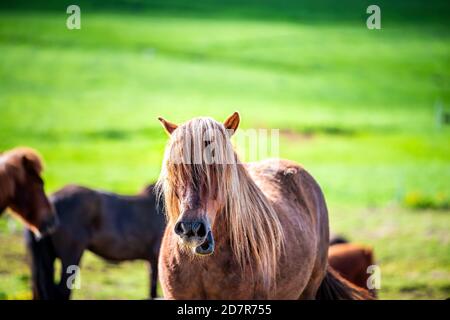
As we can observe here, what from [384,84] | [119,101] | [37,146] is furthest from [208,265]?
[384,84]

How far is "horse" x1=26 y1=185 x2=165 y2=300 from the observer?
9188 millimetres

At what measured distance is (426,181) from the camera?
2120 centimetres

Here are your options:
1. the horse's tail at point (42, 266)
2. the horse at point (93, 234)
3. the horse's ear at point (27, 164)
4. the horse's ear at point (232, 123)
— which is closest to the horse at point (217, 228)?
the horse's ear at point (232, 123)

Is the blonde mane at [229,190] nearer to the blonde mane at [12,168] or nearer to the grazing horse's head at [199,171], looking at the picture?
the grazing horse's head at [199,171]

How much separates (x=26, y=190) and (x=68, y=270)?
1.36 m

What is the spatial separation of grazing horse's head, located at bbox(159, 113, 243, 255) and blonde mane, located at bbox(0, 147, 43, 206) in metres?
3.97

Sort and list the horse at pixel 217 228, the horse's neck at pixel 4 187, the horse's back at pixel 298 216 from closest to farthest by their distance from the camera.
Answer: the horse at pixel 217 228 < the horse's back at pixel 298 216 < the horse's neck at pixel 4 187

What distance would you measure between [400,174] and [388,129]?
7.72m

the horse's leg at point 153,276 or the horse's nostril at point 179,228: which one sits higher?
the horse's nostril at point 179,228

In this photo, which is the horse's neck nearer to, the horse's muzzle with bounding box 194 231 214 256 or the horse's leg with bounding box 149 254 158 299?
the horse's leg with bounding box 149 254 158 299

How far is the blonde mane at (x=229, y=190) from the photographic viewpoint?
4.56 metres

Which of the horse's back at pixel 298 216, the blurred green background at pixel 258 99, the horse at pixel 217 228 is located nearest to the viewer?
the horse at pixel 217 228

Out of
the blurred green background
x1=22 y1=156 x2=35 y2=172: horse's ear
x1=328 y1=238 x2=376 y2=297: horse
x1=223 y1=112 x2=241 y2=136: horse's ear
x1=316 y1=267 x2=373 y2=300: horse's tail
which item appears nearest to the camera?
x1=223 y1=112 x2=241 y2=136: horse's ear

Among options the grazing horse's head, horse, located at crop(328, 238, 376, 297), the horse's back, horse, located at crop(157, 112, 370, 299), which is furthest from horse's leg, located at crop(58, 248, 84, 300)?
the grazing horse's head
